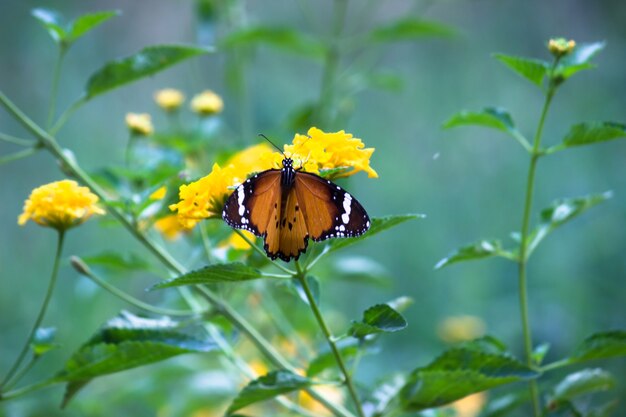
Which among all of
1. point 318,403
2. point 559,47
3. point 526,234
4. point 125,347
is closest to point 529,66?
point 559,47

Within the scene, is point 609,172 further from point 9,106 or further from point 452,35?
point 9,106

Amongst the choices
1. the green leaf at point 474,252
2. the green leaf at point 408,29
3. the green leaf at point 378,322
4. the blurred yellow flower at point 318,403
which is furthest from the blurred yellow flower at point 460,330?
the green leaf at point 378,322

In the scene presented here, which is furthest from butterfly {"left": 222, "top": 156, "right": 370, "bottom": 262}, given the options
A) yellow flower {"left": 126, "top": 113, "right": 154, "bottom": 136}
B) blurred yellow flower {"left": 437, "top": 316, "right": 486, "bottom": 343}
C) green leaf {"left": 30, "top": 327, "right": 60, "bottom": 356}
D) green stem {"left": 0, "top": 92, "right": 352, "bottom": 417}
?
blurred yellow flower {"left": 437, "top": 316, "right": 486, "bottom": 343}

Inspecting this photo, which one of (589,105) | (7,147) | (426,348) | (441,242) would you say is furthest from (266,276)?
(7,147)

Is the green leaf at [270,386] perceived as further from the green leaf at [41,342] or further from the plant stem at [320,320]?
the green leaf at [41,342]

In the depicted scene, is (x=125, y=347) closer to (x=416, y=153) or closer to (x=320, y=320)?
(x=320, y=320)

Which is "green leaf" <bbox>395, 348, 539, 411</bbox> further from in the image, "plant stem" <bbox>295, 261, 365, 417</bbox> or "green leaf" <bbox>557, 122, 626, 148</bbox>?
"green leaf" <bbox>557, 122, 626, 148</bbox>

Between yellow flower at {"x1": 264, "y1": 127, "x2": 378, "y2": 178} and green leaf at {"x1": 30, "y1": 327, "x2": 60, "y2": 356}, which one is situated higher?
yellow flower at {"x1": 264, "y1": 127, "x2": 378, "y2": 178}
